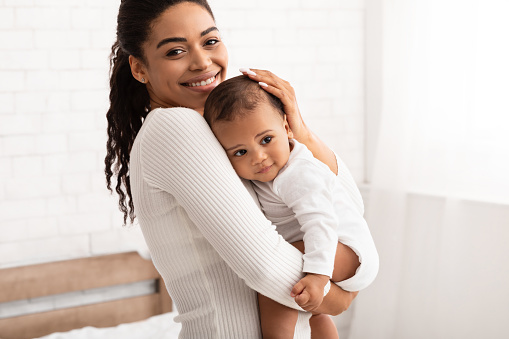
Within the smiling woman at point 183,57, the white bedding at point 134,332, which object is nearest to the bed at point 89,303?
the white bedding at point 134,332

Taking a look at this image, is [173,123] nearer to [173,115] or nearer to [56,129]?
[173,115]

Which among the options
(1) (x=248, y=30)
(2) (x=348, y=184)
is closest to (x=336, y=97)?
(1) (x=248, y=30)

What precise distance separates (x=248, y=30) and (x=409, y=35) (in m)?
0.86

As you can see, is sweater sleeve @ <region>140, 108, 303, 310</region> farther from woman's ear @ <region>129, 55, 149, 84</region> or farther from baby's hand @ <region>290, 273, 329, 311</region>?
woman's ear @ <region>129, 55, 149, 84</region>

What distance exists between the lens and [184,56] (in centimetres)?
125

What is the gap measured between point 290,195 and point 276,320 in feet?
0.81

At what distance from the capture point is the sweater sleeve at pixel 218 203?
105 cm

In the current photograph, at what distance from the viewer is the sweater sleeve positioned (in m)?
1.05

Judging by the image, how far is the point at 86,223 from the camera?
9.15 feet

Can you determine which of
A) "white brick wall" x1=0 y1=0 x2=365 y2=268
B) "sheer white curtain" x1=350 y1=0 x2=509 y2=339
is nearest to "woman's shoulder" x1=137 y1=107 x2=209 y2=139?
"white brick wall" x1=0 y1=0 x2=365 y2=268

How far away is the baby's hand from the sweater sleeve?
0.06ft

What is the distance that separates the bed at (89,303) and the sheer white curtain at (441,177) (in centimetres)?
122

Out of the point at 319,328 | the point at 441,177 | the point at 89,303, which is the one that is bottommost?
the point at 89,303

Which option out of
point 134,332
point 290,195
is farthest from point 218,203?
point 134,332
